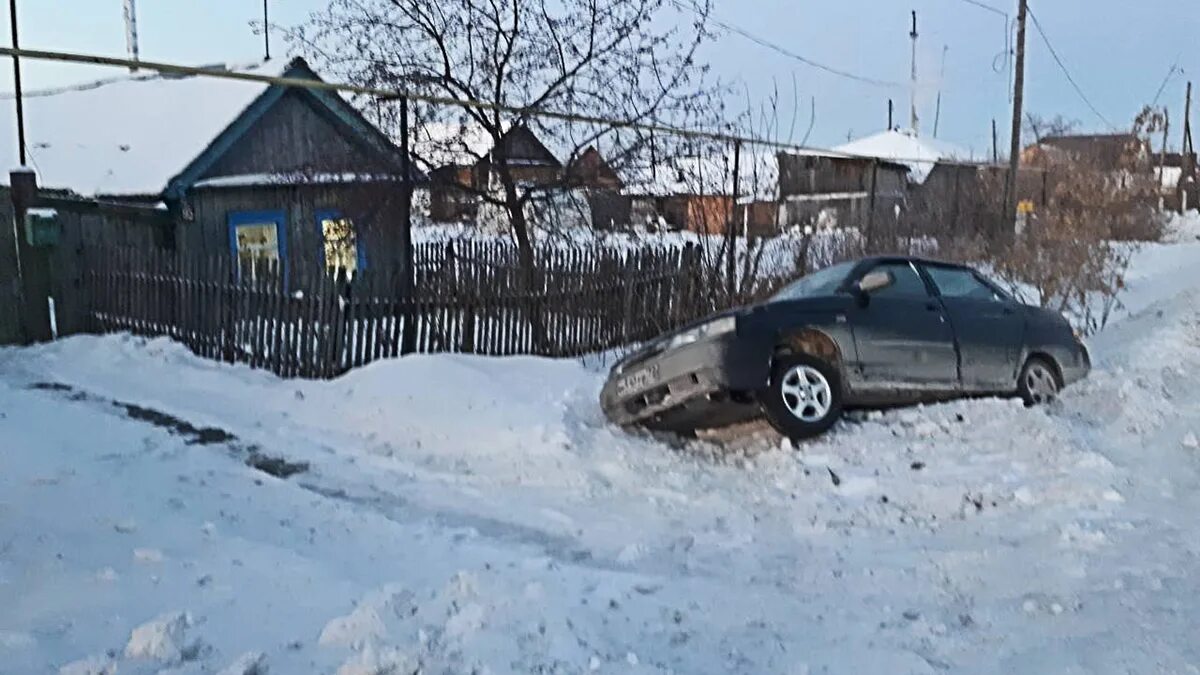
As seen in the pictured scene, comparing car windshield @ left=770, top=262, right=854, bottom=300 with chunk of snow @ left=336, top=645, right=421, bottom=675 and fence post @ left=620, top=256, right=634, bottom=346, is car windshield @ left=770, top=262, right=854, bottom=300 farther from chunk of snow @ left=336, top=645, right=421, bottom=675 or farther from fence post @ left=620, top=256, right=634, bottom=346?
chunk of snow @ left=336, top=645, right=421, bottom=675

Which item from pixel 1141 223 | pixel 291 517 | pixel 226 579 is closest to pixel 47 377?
pixel 291 517

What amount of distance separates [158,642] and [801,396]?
4.80 m

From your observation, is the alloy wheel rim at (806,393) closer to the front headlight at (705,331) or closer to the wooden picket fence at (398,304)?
the front headlight at (705,331)

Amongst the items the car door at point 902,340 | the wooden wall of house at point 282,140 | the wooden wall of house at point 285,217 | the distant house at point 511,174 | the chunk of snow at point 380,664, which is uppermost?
the wooden wall of house at point 282,140

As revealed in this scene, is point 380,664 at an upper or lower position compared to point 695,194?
lower

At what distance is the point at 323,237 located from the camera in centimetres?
1307

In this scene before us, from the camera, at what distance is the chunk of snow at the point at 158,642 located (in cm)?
373

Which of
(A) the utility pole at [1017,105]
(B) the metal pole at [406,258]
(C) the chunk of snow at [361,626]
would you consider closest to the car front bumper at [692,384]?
(B) the metal pole at [406,258]

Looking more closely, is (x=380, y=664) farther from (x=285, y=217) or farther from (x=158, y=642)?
(x=285, y=217)

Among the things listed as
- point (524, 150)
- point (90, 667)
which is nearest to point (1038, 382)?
point (524, 150)

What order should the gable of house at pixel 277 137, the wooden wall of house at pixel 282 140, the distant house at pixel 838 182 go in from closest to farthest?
the gable of house at pixel 277 137, the wooden wall of house at pixel 282 140, the distant house at pixel 838 182

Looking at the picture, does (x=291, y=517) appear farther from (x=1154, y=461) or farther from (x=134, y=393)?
(x=1154, y=461)

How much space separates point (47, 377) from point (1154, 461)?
33.6 feet

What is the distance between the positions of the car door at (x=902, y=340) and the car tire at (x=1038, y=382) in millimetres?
870
